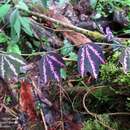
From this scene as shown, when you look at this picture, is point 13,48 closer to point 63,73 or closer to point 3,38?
point 3,38


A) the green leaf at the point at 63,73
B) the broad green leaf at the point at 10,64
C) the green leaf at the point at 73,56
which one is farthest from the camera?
the green leaf at the point at 73,56

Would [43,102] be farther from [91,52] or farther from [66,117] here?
[91,52]

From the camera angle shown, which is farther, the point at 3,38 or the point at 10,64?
the point at 3,38

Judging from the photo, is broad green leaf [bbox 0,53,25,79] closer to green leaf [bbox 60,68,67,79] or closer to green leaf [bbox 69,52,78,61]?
green leaf [bbox 60,68,67,79]

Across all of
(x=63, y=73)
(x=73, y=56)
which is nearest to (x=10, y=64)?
(x=63, y=73)

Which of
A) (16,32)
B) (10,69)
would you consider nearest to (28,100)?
(16,32)

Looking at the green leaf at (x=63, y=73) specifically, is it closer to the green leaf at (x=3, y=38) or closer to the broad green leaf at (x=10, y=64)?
the green leaf at (x=3, y=38)

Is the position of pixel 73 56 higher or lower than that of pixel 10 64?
lower

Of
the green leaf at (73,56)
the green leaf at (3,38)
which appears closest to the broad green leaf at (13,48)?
the green leaf at (3,38)
